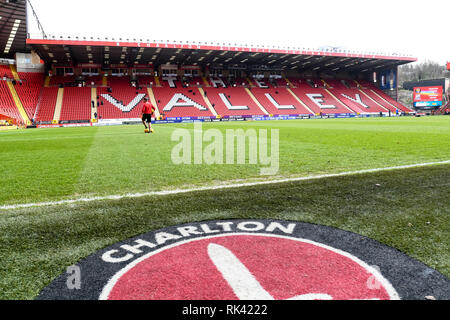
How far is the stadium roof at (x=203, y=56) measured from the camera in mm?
34594

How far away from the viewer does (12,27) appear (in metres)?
33.8

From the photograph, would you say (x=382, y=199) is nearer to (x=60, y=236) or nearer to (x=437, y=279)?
(x=437, y=279)

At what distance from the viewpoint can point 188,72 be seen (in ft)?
155

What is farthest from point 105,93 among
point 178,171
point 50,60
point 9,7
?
point 178,171

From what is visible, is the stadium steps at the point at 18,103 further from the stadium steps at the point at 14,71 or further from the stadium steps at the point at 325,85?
the stadium steps at the point at 325,85

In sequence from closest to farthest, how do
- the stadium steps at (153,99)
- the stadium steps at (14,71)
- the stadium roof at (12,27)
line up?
the stadium roof at (12,27)
the stadium steps at (14,71)
the stadium steps at (153,99)

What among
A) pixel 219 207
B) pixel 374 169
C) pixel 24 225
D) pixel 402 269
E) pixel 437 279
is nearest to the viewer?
pixel 437 279

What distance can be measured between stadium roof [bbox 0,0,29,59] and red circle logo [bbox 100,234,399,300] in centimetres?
3610

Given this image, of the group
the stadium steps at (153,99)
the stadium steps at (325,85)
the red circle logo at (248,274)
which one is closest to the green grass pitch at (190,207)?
the red circle logo at (248,274)

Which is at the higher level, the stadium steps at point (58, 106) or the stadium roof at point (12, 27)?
the stadium roof at point (12, 27)

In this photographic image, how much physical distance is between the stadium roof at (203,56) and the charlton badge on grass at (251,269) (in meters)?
36.4
